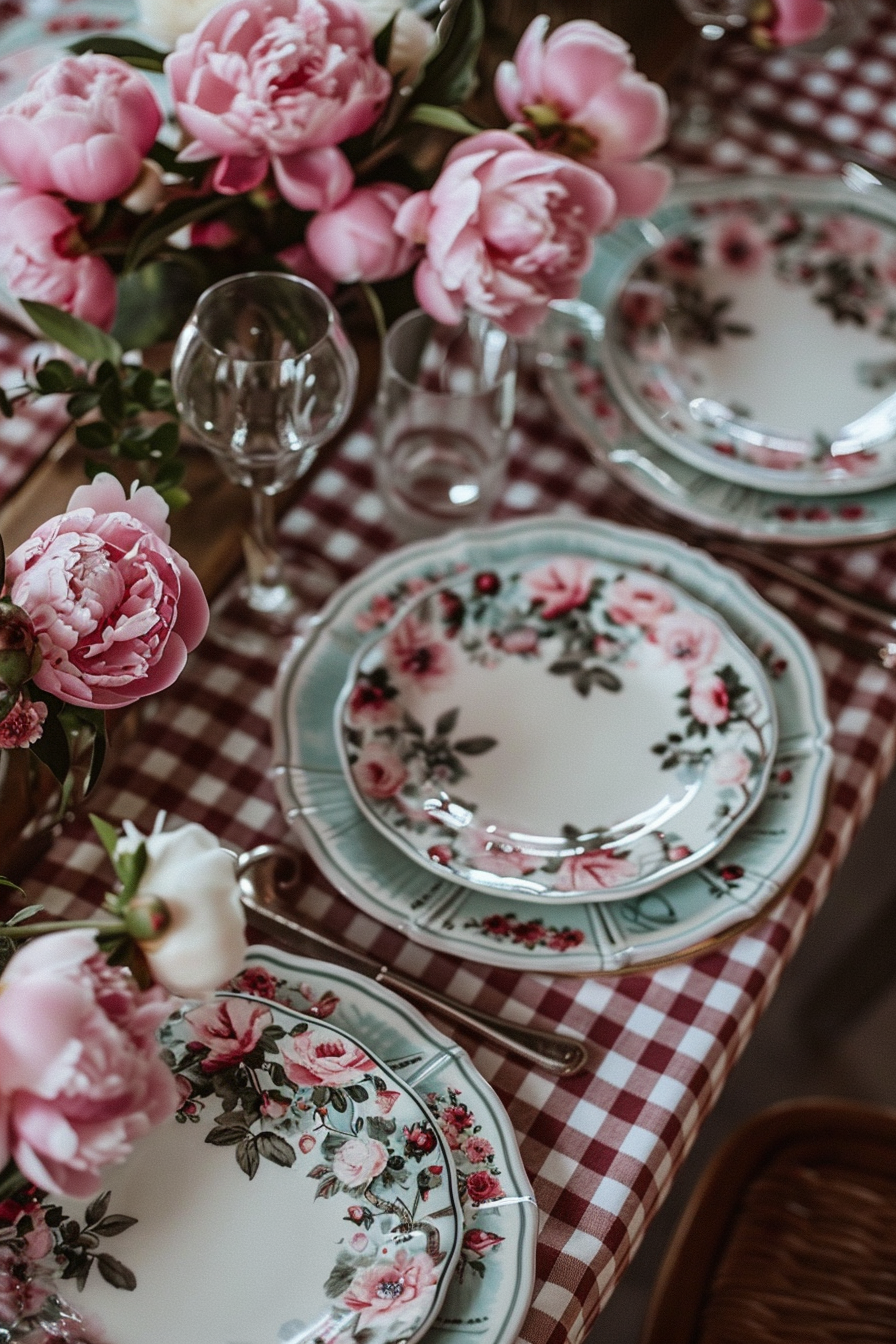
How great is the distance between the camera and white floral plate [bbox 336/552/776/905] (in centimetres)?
69

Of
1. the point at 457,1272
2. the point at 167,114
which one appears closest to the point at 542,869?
the point at 457,1272

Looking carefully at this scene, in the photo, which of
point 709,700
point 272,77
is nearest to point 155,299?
point 272,77

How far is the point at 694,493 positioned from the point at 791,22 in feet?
1.27

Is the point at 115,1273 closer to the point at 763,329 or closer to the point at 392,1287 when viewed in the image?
the point at 392,1287

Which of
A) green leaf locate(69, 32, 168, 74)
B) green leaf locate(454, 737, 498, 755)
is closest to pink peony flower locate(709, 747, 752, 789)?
green leaf locate(454, 737, 498, 755)

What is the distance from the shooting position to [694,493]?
0.87m

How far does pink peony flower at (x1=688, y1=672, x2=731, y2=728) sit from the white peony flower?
38 centimetres

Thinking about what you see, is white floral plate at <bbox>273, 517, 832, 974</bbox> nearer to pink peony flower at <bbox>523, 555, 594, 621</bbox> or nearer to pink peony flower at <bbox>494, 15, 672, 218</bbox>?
pink peony flower at <bbox>523, 555, 594, 621</bbox>

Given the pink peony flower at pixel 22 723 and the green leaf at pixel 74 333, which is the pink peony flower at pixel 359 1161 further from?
the green leaf at pixel 74 333

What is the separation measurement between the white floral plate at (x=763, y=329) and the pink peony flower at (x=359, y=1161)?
0.50 metres

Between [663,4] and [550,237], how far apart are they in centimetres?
58

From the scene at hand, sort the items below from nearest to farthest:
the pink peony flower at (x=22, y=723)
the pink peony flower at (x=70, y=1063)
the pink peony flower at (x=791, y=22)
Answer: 1. the pink peony flower at (x=70, y=1063)
2. the pink peony flower at (x=22, y=723)
3. the pink peony flower at (x=791, y=22)

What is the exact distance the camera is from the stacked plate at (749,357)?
87cm

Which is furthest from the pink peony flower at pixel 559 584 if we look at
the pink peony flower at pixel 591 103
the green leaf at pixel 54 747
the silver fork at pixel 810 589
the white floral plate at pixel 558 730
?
the green leaf at pixel 54 747
